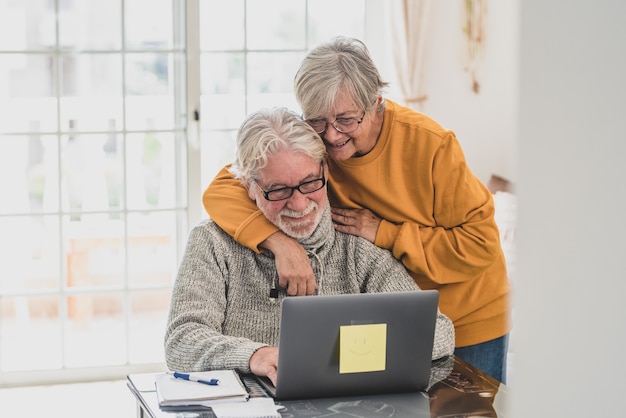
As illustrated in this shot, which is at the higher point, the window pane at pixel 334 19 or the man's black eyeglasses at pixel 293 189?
the window pane at pixel 334 19

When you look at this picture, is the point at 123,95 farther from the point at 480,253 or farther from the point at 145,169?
the point at 480,253

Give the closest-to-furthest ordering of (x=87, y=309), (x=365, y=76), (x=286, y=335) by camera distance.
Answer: (x=286, y=335) → (x=365, y=76) → (x=87, y=309)

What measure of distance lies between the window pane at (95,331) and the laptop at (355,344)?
2706 millimetres

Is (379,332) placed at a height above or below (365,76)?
below

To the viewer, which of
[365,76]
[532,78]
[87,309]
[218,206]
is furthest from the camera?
[87,309]

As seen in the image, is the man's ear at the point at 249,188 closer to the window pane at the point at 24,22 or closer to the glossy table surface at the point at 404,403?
the glossy table surface at the point at 404,403

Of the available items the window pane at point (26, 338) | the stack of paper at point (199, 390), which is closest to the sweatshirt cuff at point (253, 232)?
the stack of paper at point (199, 390)

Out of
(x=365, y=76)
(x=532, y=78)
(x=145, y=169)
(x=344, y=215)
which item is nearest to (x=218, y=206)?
(x=344, y=215)

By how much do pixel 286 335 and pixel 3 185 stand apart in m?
2.89

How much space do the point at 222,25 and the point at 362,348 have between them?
288 centimetres

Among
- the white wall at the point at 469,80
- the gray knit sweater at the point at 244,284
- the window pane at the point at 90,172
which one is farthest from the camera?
the window pane at the point at 90,172

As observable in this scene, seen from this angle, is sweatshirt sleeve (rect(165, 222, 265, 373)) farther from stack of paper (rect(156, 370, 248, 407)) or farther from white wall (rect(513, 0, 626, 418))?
white wall (rect(513, 0, 626, 418))

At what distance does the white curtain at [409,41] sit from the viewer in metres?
4.37

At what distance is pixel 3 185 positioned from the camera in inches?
164
